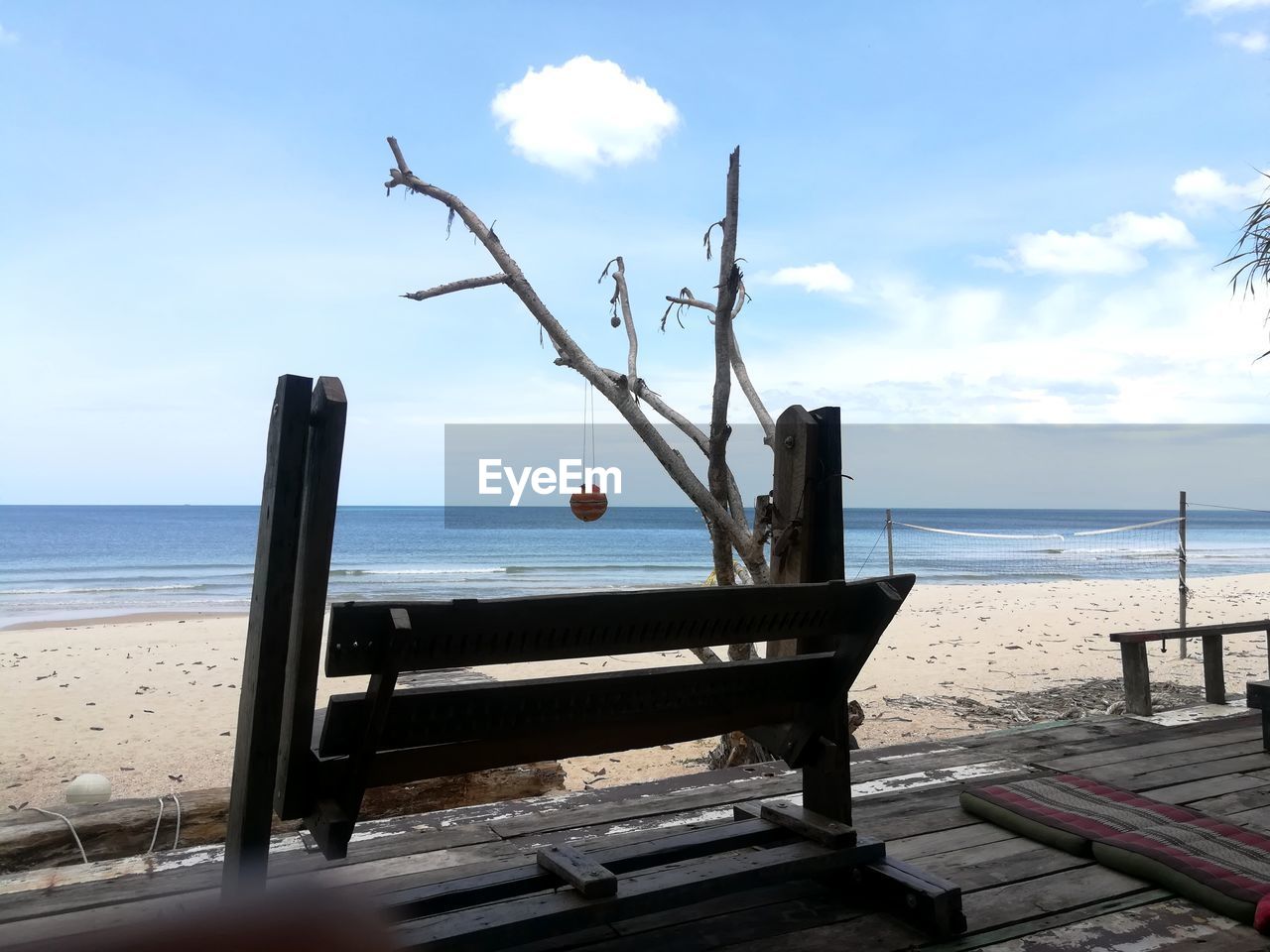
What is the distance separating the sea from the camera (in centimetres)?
2200

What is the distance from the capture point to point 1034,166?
43.0 ft

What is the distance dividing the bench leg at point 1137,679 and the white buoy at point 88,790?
483 cm

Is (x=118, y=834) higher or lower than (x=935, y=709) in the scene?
higher

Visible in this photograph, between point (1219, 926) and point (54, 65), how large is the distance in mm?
20445

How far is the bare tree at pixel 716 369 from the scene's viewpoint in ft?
18.1

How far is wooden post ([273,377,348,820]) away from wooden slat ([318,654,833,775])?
0.06 m

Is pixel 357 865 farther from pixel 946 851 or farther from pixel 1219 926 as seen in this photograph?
pixel 1219 926

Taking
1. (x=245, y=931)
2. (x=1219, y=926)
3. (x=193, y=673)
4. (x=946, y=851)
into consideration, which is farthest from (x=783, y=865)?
(x=193, y=673)

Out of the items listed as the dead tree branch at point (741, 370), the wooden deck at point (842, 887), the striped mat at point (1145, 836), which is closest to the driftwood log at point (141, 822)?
the wooden deck at point (842, 887)

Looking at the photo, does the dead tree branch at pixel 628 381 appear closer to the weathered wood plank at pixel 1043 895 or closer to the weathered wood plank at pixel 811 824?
the weathered wood plank at pixel 811 824

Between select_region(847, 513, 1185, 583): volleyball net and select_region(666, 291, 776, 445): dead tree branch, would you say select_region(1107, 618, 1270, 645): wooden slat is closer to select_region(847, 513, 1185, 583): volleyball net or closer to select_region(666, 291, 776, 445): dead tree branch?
select_region(666, 291, 776, 445): dead tree branch

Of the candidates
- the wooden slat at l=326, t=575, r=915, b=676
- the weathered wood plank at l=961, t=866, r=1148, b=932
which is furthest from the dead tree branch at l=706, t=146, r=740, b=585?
the wooden slat at l=326, t=575, r=915, b=676

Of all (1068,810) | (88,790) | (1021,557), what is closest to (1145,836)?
(1068,810)

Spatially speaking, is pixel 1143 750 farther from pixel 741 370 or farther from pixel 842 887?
pixel 741 370
